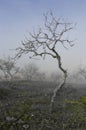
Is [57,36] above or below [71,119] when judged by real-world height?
above

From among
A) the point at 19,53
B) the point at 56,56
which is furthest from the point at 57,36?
the point at 19,53

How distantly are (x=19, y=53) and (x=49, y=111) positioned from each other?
22.7ft

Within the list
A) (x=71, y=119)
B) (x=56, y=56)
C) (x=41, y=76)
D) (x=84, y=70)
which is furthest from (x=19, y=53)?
(x=41, y=76)

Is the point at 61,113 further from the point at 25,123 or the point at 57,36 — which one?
the point at 57,36

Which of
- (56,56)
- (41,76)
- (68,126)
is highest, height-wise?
(56,56)

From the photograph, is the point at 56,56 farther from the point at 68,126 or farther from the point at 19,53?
the point at 68,126

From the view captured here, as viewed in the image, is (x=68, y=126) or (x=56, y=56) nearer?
(x=68, y=126)

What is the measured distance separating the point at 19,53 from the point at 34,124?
7.81m

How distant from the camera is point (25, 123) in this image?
79.5 ft

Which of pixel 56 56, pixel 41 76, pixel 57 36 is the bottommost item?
pixel 41 76

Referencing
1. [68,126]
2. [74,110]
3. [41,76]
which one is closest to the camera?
[68,126]

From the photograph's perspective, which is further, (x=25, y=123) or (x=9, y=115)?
(x=9, y=115)

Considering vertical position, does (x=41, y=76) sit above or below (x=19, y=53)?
below

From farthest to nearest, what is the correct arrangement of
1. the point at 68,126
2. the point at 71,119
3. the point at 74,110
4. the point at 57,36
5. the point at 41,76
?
the point at 41,76 < the point at 74,110 < the point at 57,36 < the point at 71,119 < the point at 68,126
